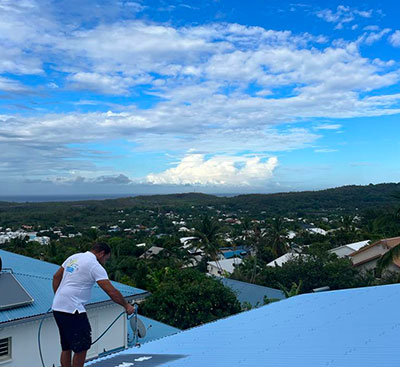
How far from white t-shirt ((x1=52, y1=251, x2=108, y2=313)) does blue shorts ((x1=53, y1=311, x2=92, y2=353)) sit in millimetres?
70

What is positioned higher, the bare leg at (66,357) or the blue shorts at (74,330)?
the blue shorts at (74,330)

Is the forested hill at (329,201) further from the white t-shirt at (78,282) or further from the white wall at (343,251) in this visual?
the white t-shirt at (78,282)

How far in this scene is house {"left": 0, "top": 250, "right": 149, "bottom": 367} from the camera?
858 cm

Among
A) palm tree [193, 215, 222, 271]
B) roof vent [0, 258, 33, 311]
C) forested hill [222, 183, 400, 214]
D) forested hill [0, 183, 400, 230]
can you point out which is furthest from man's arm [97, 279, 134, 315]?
forested hill [222, 183, 400, 214]

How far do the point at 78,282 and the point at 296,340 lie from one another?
3043mm

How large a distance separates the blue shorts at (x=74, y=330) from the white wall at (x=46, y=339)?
5133 millimetres

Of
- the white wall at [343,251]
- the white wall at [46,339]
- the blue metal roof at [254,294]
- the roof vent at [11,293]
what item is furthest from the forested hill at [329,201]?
the roof vent at [11,293]

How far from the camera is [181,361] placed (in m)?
4.77

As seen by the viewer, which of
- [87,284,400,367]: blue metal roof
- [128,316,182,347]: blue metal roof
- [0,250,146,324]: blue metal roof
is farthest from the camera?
[128,316,182,347]: blue metal roof

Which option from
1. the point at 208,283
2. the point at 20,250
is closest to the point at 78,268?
the point at 208,283

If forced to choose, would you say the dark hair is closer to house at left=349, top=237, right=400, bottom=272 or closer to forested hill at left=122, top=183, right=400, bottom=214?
house at left=349, top=237, right=400, bottom=272

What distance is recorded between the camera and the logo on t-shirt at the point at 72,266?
408 cm

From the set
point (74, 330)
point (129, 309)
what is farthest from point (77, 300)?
point (129, 309)

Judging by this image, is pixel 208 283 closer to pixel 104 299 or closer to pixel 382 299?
pixel 104 299
